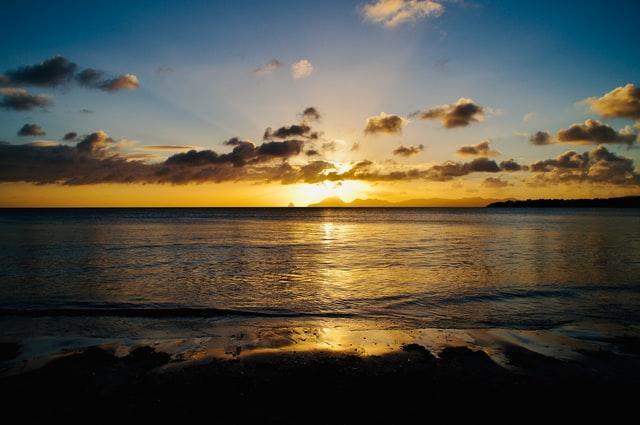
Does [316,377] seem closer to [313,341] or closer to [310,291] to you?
[313,341]

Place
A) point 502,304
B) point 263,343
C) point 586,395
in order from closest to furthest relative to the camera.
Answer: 1. point 586,395
2. point 263,343
3. point 502,304

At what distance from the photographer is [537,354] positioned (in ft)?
36.8

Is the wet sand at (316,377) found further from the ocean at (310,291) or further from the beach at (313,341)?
the ocean at (310,291)

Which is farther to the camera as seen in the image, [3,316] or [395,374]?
[3,316]

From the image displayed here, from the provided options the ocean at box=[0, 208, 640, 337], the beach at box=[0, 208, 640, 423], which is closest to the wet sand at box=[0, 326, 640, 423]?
the beach at box=[0, 208, 640, 423]

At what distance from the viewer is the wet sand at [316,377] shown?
7727mm

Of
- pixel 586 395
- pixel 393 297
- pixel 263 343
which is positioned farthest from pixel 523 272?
pixel 263 343

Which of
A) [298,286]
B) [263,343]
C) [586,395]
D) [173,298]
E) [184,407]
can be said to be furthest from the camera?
[298,286]

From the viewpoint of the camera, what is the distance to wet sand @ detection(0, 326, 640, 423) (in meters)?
7.73

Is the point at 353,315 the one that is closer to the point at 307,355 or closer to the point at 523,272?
the point at 307,355

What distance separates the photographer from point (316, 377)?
359 inches

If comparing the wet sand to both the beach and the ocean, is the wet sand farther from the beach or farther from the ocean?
the ocean

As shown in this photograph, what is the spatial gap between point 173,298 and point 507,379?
16057 mm

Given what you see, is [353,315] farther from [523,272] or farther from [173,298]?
[523,272]
